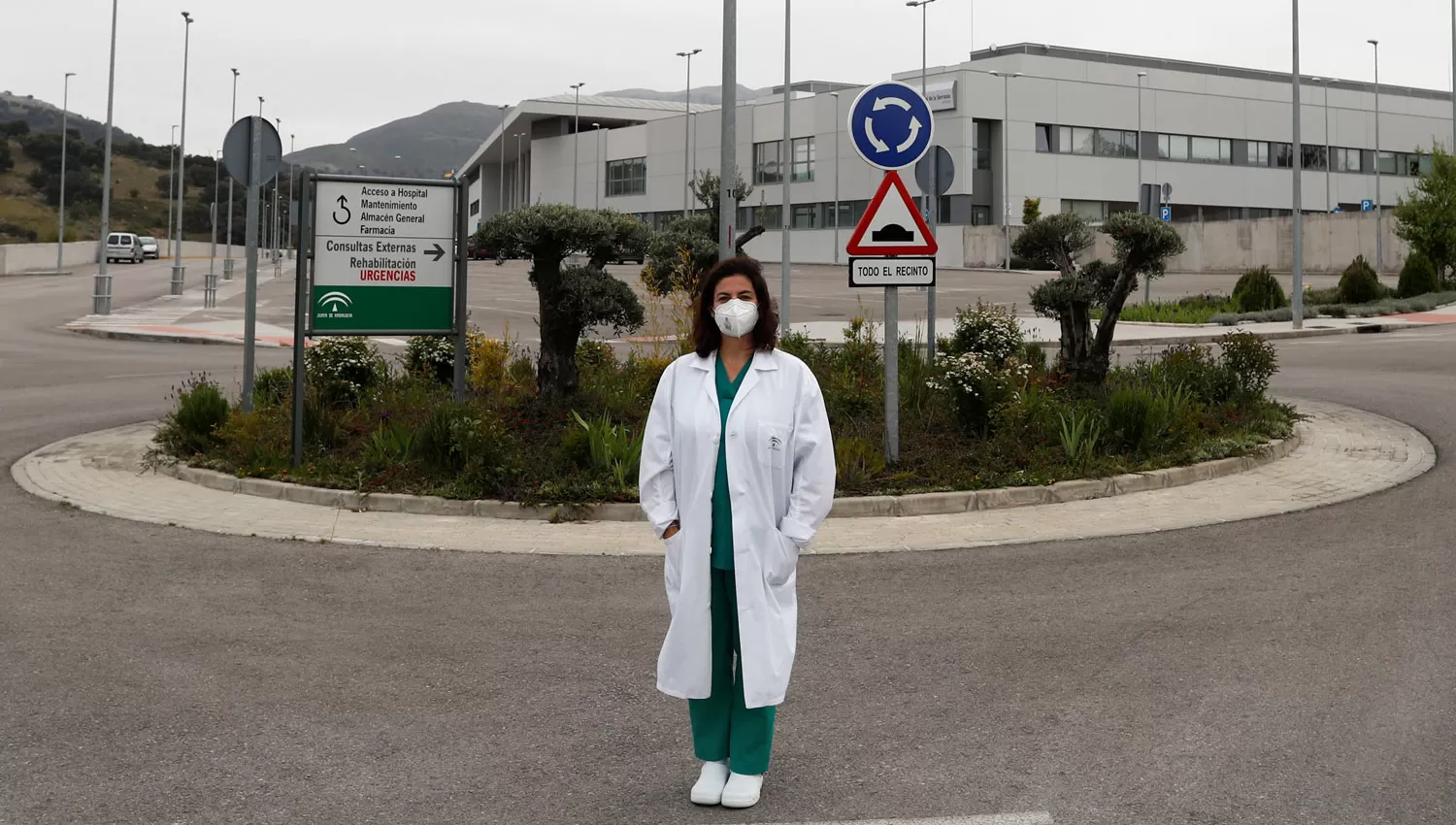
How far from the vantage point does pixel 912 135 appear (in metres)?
10.7

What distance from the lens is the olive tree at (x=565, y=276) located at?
12.2 metres

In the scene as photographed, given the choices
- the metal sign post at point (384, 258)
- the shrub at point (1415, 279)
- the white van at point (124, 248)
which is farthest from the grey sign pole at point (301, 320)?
the white van at point (124, 248)

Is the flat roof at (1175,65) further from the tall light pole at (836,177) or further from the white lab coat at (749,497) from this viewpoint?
the white lab coat at (749,497)

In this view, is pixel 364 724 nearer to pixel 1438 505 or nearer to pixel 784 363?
pixel 784 363

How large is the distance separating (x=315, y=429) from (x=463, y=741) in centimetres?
716

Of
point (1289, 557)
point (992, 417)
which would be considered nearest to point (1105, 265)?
point (992, 417)

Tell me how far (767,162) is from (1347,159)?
108 feet

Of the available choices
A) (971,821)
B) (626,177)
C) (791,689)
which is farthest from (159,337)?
(626,177)

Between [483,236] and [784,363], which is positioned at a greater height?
[483,236]

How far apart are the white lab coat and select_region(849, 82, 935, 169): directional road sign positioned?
6356 millimetres

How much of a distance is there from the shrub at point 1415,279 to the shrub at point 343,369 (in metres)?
34.0

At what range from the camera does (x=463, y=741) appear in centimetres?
529

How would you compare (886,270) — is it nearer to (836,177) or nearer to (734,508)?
(734,508)

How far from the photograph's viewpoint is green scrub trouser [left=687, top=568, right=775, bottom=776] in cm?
471
